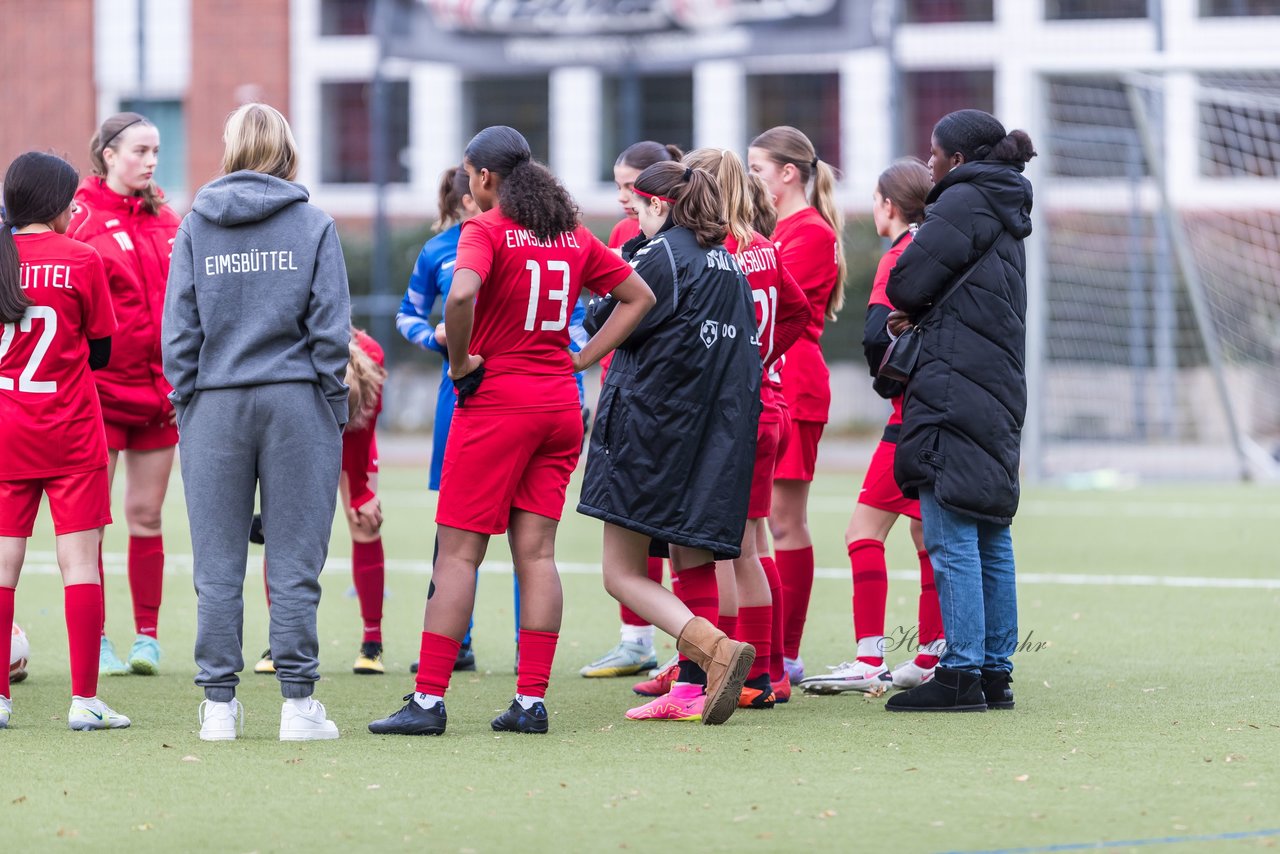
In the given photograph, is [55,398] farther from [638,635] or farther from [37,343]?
[638,635]

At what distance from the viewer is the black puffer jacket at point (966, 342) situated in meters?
5.88

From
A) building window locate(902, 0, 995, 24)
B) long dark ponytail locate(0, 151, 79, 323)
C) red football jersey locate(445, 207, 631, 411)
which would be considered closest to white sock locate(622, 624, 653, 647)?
red football jersey locate(445, 207, 631, 411)

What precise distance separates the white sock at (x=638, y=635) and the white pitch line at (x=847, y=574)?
3.22 meters

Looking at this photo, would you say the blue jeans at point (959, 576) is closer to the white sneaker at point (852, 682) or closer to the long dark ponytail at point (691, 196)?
the white sneaker at point (852, 682)

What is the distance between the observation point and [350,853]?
404cm

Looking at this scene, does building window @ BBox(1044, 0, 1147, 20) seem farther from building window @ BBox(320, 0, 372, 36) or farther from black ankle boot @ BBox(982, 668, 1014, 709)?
black ankle boot @ BBox(982, 668, 1014, 709)

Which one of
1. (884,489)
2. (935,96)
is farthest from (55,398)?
(935,96)

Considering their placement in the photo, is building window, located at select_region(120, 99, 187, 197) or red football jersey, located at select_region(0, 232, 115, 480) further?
building window, located at select_region(120, 99, 187, 197)

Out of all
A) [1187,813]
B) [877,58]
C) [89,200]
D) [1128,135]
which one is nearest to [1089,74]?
[1128,135]

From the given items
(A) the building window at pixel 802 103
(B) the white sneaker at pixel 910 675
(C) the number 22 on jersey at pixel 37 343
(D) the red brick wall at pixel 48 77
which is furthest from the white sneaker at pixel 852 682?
(D) the red brick wall at pixel 48 77

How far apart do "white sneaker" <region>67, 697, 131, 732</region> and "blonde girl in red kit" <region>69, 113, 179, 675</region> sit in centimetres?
128

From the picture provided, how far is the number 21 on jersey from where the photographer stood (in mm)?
5469

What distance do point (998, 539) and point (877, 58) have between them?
24.4 m

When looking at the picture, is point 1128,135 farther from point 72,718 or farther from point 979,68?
point 72,718
